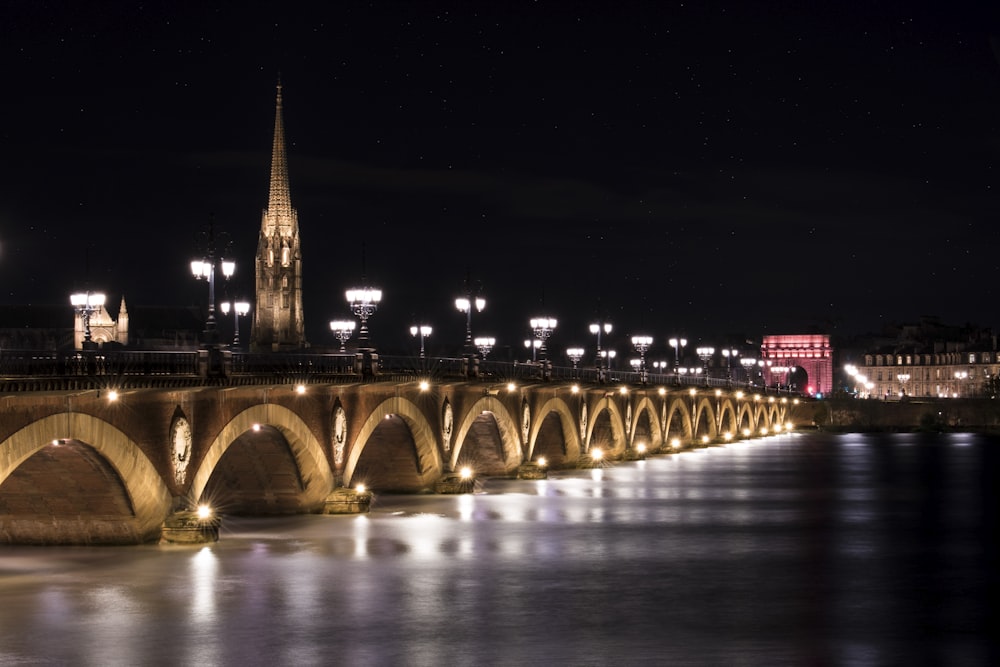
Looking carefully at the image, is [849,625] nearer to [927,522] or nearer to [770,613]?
[770,613]

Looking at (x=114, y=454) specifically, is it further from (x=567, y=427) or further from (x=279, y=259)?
(x=279, y=259)

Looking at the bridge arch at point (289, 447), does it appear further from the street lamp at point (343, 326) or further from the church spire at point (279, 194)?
the church spire at point (279, 194)

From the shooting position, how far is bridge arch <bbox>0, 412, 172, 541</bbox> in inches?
1363

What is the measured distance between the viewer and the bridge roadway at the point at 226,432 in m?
37.5

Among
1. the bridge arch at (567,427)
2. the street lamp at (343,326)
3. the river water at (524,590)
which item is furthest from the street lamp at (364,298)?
the bridge arch at (567,427)

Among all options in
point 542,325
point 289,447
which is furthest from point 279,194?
point 289,447

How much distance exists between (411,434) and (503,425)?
14505 mm

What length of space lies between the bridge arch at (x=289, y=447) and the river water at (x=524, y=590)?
→ 1219 mm

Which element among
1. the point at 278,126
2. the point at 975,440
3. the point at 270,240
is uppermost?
the point at 278,126

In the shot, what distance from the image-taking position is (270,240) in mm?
121062

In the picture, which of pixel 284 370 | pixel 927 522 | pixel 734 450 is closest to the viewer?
pixel 284 370

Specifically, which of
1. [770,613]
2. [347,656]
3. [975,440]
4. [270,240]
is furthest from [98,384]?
[975,440]

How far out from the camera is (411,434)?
63.5 metres

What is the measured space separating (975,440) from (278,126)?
264 ft
